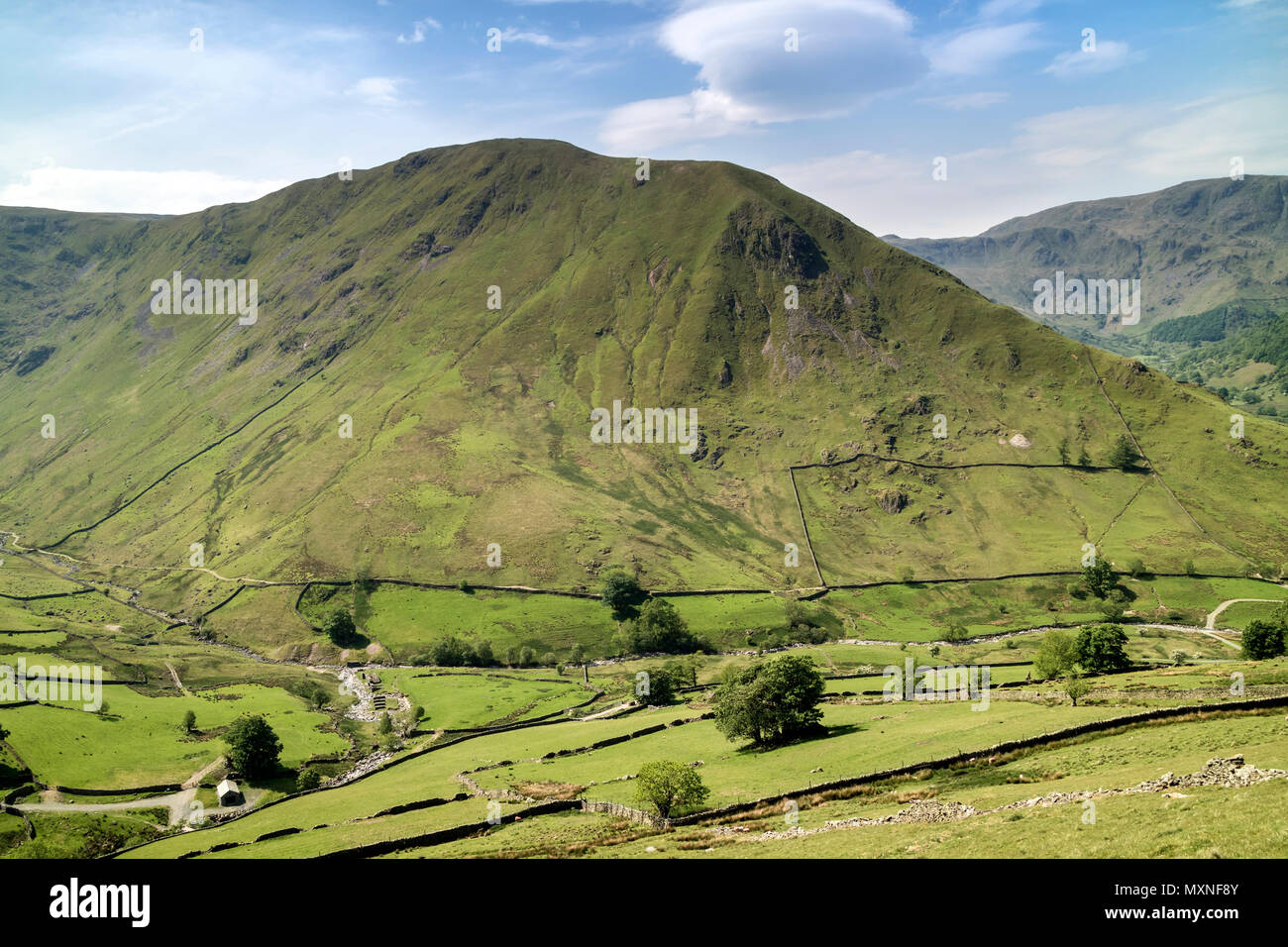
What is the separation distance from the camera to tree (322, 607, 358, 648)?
168m

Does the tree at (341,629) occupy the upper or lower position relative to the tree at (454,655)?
upper

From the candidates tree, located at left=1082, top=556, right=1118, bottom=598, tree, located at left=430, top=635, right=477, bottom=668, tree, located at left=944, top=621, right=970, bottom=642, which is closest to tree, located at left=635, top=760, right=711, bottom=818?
tree, located at left=430, top=635, right=477, bottom=668

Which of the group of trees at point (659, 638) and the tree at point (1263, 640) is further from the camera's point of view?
the group of trees at point (659, 638)

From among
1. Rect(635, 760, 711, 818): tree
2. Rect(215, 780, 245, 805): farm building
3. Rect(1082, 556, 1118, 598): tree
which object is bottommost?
Rect(215, 780, 245, 805): farm building

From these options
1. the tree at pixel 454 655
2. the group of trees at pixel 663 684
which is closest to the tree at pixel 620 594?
Answer: the tree at pixel 454 655

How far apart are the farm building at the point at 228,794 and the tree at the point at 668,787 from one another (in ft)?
196

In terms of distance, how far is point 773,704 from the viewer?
72062 mm

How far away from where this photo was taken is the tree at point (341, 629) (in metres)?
168

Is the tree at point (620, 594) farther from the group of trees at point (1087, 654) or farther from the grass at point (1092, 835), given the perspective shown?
the grass at point (1092, 835)

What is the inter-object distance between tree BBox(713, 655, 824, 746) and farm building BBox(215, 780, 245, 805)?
57.6 meters

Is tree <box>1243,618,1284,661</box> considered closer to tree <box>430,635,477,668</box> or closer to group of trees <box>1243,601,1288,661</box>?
group of trees <box>1243,601,1288,661</box>

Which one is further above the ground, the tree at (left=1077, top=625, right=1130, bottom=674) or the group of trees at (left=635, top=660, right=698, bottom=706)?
the tree at (left=1077, top=625, right=1130, bottom=674)
